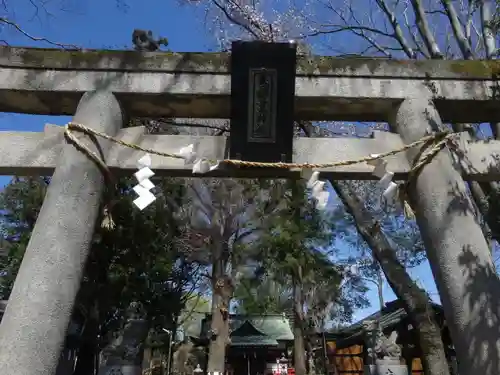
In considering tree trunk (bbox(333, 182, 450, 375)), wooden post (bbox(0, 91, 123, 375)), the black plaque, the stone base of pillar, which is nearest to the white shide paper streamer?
the black plaque

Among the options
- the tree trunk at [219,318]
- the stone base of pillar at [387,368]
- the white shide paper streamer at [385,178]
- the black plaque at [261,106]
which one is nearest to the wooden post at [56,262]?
the black plaque at [261,106]

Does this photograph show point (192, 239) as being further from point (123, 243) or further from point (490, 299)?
point (490, 299)

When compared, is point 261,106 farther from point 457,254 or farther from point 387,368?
point 387,368

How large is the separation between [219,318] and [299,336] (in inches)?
115

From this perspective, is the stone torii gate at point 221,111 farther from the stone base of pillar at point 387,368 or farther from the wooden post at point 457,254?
the stone base of pillar at point 387,368

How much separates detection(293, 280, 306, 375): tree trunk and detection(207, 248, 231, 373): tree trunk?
2.40m

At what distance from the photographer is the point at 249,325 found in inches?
980

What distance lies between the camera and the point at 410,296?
308 inches

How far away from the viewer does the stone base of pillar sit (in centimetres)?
1099

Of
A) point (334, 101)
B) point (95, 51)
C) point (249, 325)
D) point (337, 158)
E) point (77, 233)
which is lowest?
point (77, 233)

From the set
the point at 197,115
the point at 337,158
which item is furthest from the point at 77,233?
the point at 337,158

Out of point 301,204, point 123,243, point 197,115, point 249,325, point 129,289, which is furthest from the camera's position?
point 249,325

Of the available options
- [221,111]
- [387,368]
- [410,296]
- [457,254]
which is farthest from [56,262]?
[387,368]

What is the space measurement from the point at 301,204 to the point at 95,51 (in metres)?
10.9
